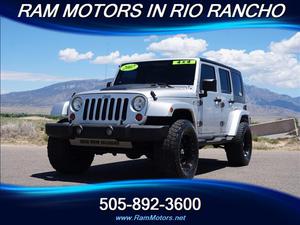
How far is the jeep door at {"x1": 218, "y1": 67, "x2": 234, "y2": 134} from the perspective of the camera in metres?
8.72

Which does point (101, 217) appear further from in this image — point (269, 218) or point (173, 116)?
point (173, 116)

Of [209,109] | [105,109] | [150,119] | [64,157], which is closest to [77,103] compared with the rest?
[105,109]

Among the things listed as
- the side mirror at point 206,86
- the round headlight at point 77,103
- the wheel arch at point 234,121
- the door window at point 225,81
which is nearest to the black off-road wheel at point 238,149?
the wheel arch at point 234,121

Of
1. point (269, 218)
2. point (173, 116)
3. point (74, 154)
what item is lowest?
point (269, 218)

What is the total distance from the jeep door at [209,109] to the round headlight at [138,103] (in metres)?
1.53

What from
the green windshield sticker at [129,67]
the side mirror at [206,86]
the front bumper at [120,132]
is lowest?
the front bumper at [120,132]

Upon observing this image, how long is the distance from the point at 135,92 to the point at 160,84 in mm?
1137

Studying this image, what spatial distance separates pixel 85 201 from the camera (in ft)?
16.9

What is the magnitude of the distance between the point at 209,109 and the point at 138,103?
1.96 meters

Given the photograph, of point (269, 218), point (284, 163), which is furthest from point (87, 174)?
point (284, 163)

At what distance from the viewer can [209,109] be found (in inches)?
316

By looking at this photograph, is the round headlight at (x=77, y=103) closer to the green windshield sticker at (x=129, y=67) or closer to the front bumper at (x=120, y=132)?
Result: the front bumper at (x=120, y=132)

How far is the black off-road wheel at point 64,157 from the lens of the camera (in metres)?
7.23

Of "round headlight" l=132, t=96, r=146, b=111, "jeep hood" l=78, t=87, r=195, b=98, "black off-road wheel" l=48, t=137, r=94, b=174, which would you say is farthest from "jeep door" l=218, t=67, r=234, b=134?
"black off-road wheel" l=48, t=137, r=94, b=174
